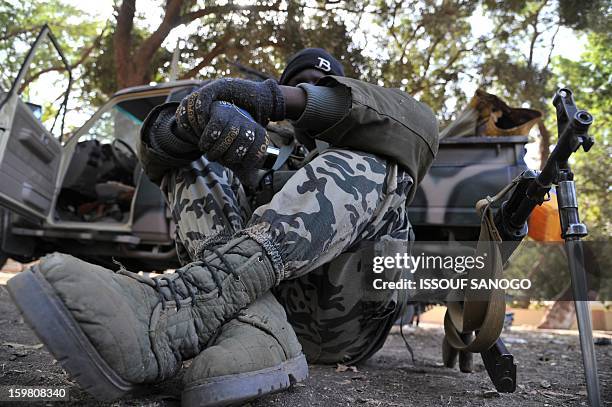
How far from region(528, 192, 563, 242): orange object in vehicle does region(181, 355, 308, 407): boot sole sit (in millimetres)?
2283

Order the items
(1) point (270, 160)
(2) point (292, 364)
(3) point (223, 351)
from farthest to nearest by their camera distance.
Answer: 1. (1) point (270, 160)
2. (2) point (292, 364)
3. (3) point (223, 351)

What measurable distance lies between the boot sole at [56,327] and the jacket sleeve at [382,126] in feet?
2.53

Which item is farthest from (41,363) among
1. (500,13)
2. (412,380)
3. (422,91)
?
(500,13)

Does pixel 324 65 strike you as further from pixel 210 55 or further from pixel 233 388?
pixel 210 55

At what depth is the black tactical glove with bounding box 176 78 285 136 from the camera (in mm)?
1228

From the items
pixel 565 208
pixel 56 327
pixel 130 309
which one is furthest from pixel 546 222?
pixel 56 327

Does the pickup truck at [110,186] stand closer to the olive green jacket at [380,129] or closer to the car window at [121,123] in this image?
the car window at [121,123]

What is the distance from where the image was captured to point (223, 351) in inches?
41.0

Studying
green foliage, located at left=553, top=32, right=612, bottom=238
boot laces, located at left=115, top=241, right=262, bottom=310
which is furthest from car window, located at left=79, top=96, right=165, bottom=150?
green foliage, located at left=553, top=32, right=612, bottom=238

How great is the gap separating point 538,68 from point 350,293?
33.3 feet

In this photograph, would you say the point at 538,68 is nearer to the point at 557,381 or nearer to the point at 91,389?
the point at 557,381

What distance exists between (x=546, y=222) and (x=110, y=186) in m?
3.20

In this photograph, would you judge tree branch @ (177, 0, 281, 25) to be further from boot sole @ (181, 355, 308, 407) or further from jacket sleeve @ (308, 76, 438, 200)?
boot sole @ (181, 355, 308, 407)

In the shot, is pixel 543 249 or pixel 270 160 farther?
pixel 543 249
